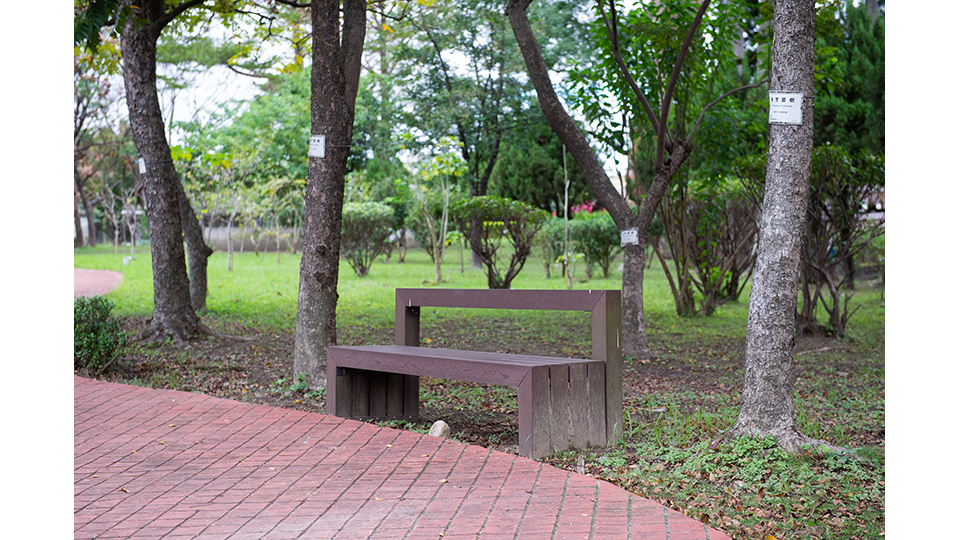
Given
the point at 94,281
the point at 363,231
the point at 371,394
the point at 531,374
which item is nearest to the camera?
the point at 531,374

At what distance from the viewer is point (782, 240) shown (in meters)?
4.09

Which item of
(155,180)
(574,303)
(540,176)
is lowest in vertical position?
(574,303)

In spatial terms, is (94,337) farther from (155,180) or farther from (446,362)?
(446,362)

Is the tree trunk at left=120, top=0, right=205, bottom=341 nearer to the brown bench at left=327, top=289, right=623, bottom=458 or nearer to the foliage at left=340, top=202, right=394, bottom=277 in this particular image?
the brown bench at left=327, top=289, right=623, bottom=458

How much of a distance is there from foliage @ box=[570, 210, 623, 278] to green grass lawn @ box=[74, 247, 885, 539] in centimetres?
356

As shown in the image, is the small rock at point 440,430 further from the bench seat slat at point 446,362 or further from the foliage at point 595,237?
the foliage at point 595,237

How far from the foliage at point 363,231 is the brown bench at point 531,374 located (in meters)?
12.3

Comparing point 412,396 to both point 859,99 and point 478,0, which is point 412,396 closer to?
point 859,99

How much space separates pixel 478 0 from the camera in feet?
58.2

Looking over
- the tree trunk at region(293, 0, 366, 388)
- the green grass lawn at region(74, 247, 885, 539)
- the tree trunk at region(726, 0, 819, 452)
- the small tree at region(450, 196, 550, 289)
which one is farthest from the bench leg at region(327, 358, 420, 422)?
the small tree at region(450, 196, 550, 289)

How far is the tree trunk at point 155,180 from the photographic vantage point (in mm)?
8352

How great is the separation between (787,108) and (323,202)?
11.2ft

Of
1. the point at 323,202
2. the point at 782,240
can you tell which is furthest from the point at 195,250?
the point at 782,240

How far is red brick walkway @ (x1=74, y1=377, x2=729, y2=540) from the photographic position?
304 cm
